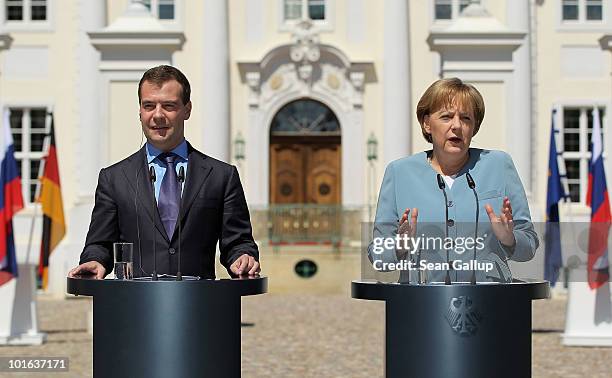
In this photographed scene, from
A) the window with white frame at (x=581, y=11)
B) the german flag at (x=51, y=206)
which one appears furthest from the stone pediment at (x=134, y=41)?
the german flag at (x=51, y=206)

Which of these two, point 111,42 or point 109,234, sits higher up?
point 111,42

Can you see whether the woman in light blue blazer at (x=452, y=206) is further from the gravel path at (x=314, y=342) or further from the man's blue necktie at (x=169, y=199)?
Answer: the gravel path at (x=314, y=342)

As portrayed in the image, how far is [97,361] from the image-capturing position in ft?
17.2

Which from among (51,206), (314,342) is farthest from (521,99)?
(314,342)

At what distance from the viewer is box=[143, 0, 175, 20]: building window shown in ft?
93.5

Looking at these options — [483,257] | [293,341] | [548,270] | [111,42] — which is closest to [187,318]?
[483,257]

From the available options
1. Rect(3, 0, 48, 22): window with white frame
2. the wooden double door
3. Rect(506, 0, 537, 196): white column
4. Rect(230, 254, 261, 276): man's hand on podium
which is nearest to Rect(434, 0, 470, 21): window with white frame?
Rect(506, 0, 537, 196): white column

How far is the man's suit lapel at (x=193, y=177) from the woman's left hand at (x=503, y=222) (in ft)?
3.62

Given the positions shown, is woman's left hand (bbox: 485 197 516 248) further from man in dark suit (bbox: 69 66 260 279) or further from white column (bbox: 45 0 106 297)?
white column (bbox: 45 0 106 297)

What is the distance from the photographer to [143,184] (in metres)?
5.61

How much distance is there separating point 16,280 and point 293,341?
3.20 m

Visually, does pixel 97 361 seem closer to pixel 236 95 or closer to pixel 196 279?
pixel 196 279

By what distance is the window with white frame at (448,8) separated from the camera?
93.6ft

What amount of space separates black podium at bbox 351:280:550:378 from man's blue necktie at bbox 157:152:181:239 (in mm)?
864
